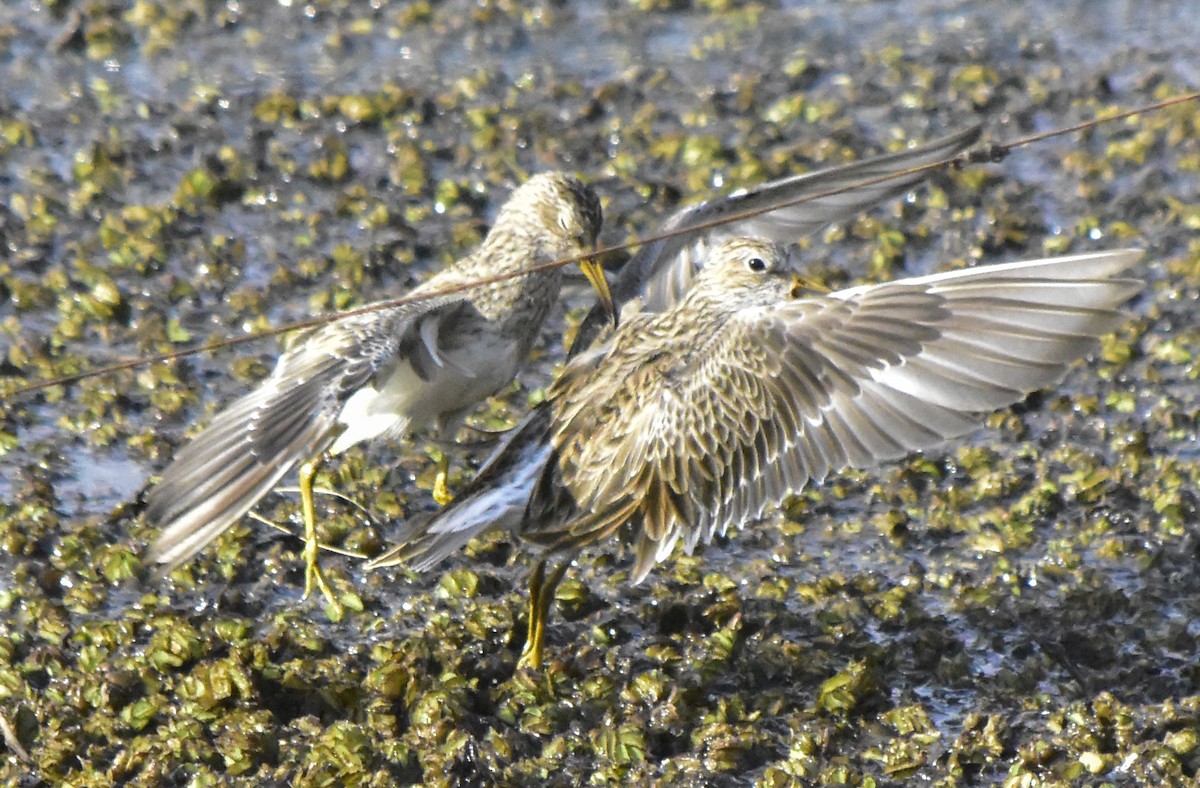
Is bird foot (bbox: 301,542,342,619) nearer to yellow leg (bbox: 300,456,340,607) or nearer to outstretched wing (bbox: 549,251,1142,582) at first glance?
yellow leg (bbox: 300,456,340,607)

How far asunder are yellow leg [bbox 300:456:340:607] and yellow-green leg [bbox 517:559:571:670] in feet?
2.48

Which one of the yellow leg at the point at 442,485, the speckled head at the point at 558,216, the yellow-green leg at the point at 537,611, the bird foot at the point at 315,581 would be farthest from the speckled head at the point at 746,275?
the bird foot at the point at 315,581

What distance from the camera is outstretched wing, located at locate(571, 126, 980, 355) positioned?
22.1 feet

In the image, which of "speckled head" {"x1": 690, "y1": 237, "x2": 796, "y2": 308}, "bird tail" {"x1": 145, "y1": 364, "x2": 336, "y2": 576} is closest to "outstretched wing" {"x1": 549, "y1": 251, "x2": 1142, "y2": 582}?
"speckled head" {"x1": 690, "y1": 237, "x2": 796, "y2": 308}

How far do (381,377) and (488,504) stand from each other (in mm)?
636

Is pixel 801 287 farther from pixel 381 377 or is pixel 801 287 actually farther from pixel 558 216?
pixel 381 377

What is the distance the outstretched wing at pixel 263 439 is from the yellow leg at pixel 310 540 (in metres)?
0.50

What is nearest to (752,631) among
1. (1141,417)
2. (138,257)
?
(1141,417)

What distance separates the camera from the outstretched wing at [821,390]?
17.2ft

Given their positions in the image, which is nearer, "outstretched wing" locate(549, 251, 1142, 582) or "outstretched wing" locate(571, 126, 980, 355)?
"outstretched wing" locate(549, 251, 1142, 582)

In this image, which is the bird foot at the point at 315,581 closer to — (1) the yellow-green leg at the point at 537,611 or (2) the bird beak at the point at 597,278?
(1) the yellow-green leg at the point at 537,611

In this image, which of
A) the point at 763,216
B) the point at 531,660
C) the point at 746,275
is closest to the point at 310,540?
the point at 531,660

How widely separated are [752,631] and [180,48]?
6001 millimetres

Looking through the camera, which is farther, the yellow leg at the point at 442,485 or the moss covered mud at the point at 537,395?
the yellow leg at the point at 442,485
